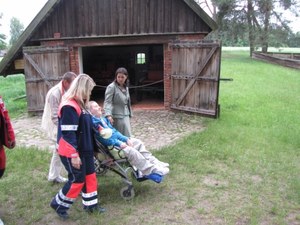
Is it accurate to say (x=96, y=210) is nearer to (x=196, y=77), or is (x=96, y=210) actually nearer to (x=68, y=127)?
(x=68, y=127)

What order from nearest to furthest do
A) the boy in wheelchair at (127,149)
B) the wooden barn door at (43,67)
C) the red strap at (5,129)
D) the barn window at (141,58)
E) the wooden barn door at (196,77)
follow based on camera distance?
1. the red strap at (5,129)
2. the boy in wheelchair at (127,149)
3. the wooden barn door at (196,77)
4. the wooden barn door at (43,67)
5. the barn window at (141,58)

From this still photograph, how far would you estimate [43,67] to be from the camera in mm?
11102

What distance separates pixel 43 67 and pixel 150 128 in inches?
166

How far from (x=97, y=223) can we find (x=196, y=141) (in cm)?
379

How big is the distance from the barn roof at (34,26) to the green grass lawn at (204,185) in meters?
3.28

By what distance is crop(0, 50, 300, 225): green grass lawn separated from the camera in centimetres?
456

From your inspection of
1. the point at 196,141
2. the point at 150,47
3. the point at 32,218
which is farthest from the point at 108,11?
the point at 32,218

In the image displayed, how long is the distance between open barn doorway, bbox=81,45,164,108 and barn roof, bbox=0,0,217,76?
169 inches

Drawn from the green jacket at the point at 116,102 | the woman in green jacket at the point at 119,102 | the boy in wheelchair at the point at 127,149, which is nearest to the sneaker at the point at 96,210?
the boy in wheelchair at the point at 127,149

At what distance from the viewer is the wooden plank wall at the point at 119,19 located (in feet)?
35.0

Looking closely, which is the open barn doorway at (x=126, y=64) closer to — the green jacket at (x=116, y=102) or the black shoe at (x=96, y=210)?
the green jacket at (x=116, y=102)

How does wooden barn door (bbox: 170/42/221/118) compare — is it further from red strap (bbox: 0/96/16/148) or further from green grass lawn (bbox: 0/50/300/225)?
red strap (bbox: 0/96/16/148)

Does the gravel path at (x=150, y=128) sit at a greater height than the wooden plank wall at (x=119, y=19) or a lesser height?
lesser

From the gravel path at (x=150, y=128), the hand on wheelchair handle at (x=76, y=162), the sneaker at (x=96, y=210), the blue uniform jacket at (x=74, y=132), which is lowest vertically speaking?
the gravel path at (x=150, y=128)
